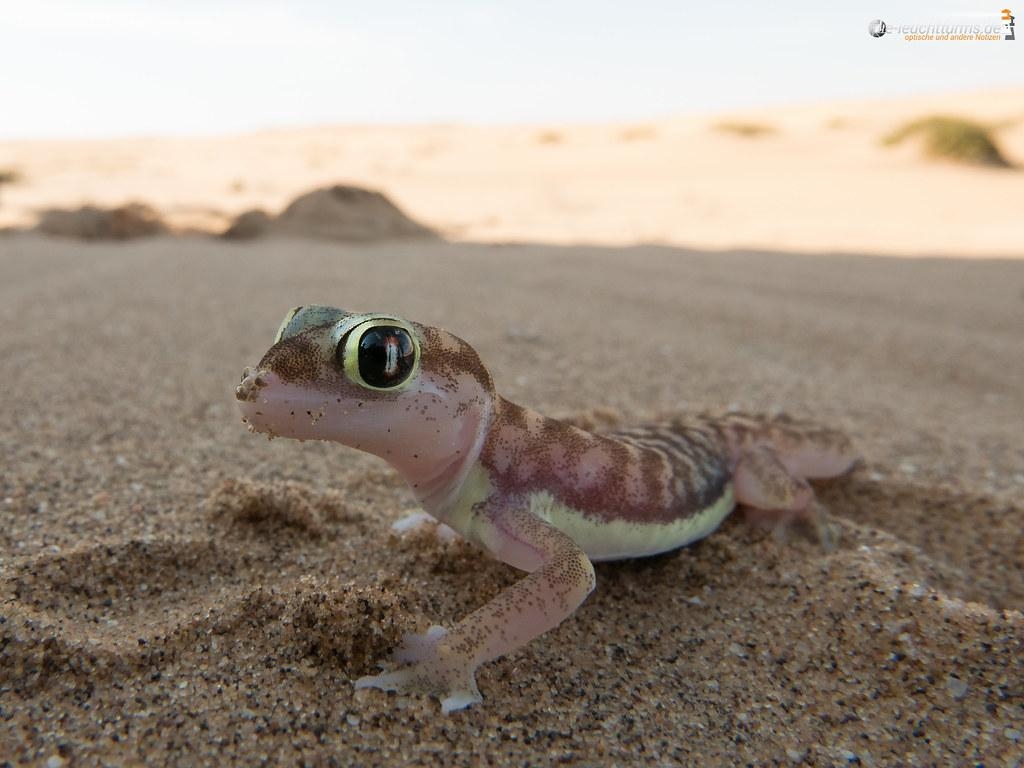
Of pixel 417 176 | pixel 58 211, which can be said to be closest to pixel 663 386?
pixel 58 211

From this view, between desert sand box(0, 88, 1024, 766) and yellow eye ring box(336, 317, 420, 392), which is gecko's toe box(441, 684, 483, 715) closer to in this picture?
desert sand box(0, 88, 1024, 766)

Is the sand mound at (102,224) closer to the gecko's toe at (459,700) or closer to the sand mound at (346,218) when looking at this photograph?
the sand mound at (346,218)

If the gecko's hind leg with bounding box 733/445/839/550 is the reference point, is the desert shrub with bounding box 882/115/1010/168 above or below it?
above

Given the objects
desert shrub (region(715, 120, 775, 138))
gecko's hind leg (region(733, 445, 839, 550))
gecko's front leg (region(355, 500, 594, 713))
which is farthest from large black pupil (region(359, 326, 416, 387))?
desert shrub (region(715, 120, 775, 138))

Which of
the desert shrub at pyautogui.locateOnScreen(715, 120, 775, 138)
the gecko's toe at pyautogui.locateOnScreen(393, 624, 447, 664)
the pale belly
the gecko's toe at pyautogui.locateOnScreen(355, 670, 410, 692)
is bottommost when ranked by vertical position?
the gecko's toe at pyautogui.locateOnScreen(355, 670, 410, 692)

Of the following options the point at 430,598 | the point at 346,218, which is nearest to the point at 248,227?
the point at 346,218

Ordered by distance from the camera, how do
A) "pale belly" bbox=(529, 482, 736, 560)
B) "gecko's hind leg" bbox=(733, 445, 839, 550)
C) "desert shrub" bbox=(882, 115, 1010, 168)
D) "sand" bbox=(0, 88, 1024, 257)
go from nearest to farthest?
"pale belly" bbox=(529, 482, 736, 560) < "gecko's hind leg" bbox=(733, 445, 839, 550) < "sand" bbox=(0, 88, 1024, 257) < "desert shrub" bbox=(882, 115, 1010, 168)
